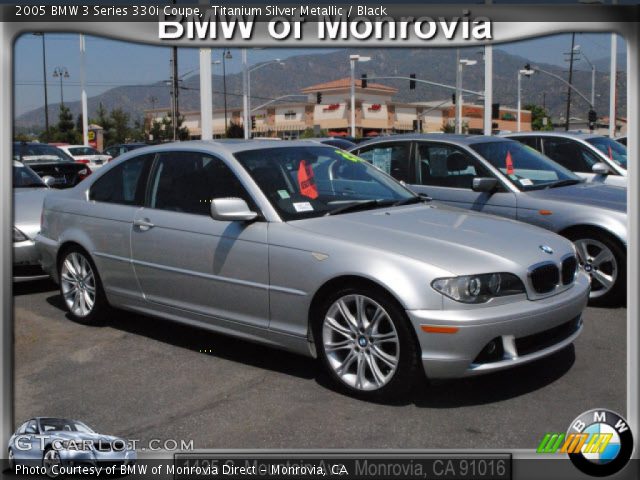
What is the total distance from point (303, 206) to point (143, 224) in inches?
51.9

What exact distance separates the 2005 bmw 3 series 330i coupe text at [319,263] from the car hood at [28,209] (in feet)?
4.70

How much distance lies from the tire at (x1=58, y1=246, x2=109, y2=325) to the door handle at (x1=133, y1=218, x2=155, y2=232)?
2.29ft

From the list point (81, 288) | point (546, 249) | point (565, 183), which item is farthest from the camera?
point (565, 183)

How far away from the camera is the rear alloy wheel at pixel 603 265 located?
21.6 feet

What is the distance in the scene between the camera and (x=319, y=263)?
450 centimetres

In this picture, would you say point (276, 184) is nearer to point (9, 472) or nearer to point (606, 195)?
point (9, 472)

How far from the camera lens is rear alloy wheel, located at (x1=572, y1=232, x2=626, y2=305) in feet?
21.6

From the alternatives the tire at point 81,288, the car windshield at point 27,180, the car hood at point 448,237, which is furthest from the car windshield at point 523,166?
the car windshield at point 27,180

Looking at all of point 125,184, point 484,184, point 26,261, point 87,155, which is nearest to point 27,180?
point 26,261

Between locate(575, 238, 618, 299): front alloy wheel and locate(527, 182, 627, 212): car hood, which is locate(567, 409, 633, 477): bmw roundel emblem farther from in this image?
locate(527, 182, 627, 212): car hood

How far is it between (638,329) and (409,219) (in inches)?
72.0

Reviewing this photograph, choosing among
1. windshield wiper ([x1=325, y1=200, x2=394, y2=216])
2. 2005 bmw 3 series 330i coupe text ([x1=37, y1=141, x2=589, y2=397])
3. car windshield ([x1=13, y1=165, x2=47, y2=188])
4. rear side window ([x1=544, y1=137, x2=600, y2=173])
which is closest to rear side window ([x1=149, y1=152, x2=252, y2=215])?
2005 bmw 3 series 330i coupe text ([x1=37, y1=141, x2=589, y2=397])

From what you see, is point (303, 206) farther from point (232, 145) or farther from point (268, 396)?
point (268, 396)

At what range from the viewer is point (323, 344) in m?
4.50
